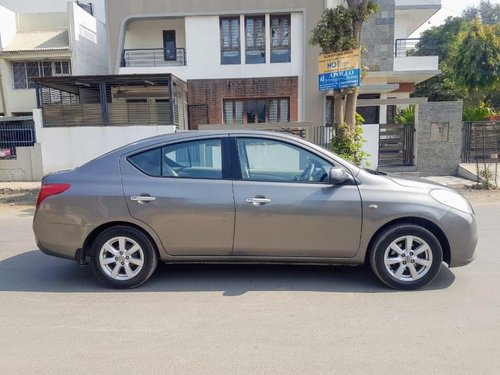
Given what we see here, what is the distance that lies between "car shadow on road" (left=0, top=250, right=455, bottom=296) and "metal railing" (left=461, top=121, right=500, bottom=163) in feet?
36.1

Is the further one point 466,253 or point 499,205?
point 499,205

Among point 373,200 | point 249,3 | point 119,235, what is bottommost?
point 119,235

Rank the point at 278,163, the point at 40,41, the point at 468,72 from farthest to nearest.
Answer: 1. the point at 40,41
2. the point at 468,72
3. the point at 278,163

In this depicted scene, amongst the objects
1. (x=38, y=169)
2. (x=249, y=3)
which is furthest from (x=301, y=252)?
(x=249, y=3)

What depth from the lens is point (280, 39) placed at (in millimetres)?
17016

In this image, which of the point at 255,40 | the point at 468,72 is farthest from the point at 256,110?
the point at 468,72

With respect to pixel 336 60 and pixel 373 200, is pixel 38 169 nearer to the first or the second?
pixel 336 60

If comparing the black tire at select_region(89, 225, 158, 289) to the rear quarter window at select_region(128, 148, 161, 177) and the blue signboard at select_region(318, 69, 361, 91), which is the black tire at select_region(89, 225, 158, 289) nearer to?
the rear quarter window at select_region(128, 148, 161, 177)

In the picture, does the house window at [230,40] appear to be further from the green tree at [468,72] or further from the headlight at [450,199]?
the headlight at [450,199]

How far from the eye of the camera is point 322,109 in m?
16.9
